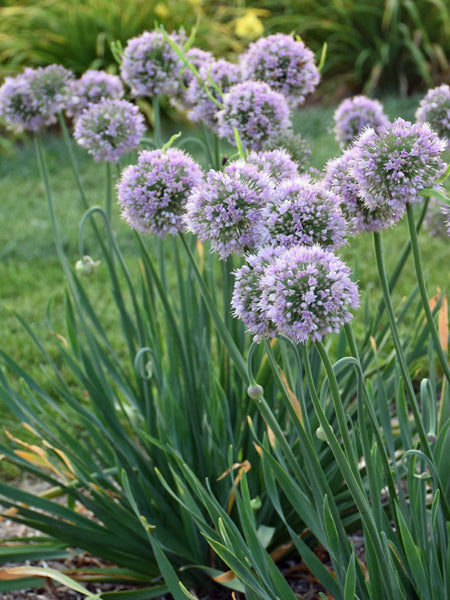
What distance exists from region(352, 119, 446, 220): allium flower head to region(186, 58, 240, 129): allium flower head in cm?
75

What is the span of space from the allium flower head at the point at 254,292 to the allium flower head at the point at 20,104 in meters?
1.19

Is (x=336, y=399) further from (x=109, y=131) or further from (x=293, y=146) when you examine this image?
(x=109, y=131)

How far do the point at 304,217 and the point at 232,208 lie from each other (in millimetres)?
123

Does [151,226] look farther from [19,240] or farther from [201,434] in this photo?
[19,240]

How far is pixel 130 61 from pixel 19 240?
3.22 meters

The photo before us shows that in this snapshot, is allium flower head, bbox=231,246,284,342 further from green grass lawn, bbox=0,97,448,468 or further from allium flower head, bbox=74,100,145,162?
green grass lawn, bbox=0,97,448,468

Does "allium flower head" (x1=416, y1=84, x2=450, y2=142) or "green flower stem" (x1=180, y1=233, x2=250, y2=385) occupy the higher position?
"allium flower head" (x1=416, y1=84, x2=450, y2=142)

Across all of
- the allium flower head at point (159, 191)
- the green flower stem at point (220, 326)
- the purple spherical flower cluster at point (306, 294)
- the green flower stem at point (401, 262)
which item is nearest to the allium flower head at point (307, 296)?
the purple spherical flower cluster at point (306, 294)

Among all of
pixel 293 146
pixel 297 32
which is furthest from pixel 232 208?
pixel 297 32

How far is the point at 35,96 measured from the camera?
2080 mm

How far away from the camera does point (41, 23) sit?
316 inches

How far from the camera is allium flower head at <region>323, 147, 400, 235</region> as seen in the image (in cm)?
124

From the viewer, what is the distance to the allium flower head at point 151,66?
2.02m

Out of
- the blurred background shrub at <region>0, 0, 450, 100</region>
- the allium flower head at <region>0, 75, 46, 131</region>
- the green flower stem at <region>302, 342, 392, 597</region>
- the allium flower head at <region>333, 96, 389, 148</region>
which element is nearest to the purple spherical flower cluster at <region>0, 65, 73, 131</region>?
the allium flower head at <region>0, 75, 46, 131</region>
